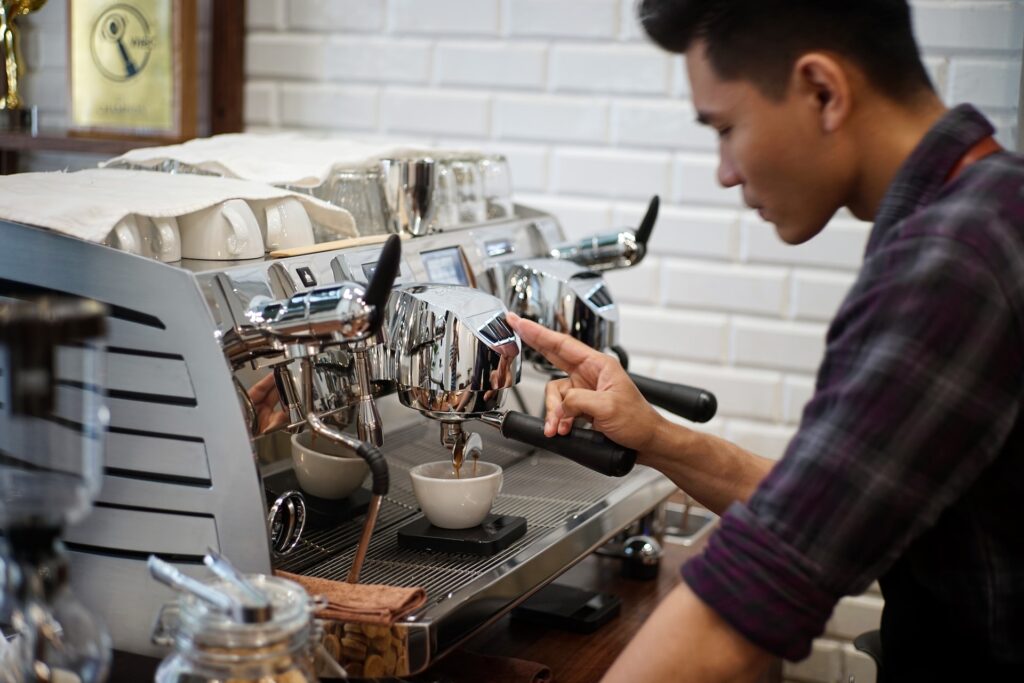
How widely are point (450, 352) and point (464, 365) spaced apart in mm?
18

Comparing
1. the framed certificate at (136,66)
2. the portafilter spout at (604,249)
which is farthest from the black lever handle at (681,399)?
the framed certificate at (136,66)

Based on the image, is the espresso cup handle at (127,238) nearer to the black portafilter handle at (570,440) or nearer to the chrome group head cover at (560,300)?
the black portafilter handle at (570,440)

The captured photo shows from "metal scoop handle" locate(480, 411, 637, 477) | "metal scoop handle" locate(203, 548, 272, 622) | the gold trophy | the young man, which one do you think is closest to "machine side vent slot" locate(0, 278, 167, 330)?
"metal scoop handle" locate(203, 548, 272, 622)

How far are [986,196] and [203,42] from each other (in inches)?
70.8

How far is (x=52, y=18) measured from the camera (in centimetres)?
229

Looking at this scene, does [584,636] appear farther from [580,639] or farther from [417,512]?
[417,512]

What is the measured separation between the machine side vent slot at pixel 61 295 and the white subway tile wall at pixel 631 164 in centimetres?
124

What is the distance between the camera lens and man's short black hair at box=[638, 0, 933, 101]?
0.88m

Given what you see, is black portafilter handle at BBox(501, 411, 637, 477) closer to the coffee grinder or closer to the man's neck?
the man's neck

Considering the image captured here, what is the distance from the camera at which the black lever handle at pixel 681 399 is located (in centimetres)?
128

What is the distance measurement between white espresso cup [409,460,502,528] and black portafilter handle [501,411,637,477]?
61 millimetres

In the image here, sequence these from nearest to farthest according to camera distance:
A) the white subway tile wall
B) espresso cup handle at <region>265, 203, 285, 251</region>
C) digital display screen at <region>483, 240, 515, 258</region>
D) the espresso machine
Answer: the espresso machine → espresso cup handle at <region>265, 203, 285, 251</region> → digital display screen at <region>483, 240, 515, 258</region> → the white subway tile wall

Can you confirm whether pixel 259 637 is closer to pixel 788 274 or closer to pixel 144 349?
pixel 144 349

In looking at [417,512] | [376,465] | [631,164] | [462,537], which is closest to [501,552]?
[462,537]
